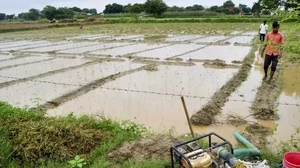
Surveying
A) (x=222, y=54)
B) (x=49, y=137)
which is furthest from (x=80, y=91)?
(x=222, y=54)

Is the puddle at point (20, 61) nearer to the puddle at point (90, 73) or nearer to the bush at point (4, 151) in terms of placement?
the puddle at point (90, 73)

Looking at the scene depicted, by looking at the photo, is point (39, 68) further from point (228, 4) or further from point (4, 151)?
point (228, 4)

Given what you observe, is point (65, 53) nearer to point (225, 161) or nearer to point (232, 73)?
point (232, 73)

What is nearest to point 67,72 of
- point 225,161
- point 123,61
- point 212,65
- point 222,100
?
point 123,61

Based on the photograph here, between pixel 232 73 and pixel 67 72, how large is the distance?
19.1 ft

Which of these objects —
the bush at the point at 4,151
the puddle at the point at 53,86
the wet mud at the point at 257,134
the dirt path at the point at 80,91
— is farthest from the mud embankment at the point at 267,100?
the puddle at the point at 53,86

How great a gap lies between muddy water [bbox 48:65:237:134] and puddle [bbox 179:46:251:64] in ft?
7.14

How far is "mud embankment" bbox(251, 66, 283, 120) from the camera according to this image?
537 cm

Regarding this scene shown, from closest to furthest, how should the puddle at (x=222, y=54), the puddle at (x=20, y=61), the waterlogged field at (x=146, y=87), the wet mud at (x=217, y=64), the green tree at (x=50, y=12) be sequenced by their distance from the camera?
the waterlogged field at (x=146, y=87)
the wet mud at (x=217, y=64)
the puddle at (x=222, y=54)
the puddle at (x=20, y=61)
the green tree at (x=50, y=12)

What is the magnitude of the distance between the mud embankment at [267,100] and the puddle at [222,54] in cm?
350

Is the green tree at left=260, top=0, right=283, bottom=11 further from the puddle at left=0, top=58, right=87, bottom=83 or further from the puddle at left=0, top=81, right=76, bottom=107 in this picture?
the puddle at left=0, top=58, right=87, bottom=83

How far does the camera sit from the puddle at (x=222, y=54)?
11.6 meters

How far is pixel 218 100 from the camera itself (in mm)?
6379

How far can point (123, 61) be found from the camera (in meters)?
11.7
